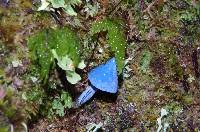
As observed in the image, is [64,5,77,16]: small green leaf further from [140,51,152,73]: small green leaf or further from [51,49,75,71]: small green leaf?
[140,51,152,73]: small green leaf

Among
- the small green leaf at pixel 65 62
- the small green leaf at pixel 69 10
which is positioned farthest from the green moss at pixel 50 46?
the small green leaf at pixel 69 10

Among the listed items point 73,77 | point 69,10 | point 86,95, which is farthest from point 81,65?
point 69,10

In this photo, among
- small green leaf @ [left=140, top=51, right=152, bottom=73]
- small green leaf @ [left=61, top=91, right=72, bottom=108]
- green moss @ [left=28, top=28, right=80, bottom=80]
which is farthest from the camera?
small green leaf @ [left=140, top=51, right=152, bottom=73]

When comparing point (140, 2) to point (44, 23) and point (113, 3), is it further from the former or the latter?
point (44, 23)

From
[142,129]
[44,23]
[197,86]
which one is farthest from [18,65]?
[197,86]

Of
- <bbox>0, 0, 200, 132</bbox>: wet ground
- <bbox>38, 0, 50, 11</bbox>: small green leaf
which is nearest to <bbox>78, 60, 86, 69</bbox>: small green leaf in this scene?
<bbox>0, 0, 200, 132</bbox>: wet ground

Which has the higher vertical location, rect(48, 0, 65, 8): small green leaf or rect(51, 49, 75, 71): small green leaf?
rect(48, 0, 65, 8): small green leaf

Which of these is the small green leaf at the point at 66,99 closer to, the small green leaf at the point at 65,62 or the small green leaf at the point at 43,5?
the small green leaf at the point at 65,62
